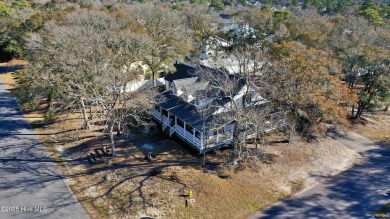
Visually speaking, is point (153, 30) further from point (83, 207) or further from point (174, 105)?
point (83, 207)

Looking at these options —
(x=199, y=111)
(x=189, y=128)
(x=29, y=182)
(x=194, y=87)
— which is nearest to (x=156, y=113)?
(x=194, y=87)

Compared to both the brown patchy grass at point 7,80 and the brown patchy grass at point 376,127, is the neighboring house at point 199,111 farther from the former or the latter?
the brown patchy grass at point 7,80

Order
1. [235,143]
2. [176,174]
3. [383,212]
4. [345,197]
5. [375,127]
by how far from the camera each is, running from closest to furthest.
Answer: [383,212] → [345,197] → [176,174] → [235,143] → [375,127]

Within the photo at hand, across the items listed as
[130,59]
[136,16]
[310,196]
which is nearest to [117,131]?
[130,59]

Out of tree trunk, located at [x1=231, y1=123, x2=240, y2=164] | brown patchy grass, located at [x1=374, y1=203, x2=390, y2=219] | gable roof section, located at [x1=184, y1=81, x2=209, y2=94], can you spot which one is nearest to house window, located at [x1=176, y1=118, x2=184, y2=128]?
gable roof section, located at [x1=184, y1=81, x2=209, y2=94]

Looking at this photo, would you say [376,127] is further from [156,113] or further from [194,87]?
[156,113]

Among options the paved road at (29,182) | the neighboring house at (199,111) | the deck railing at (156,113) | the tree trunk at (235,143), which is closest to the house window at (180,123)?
the neighboring house at (199,111)
